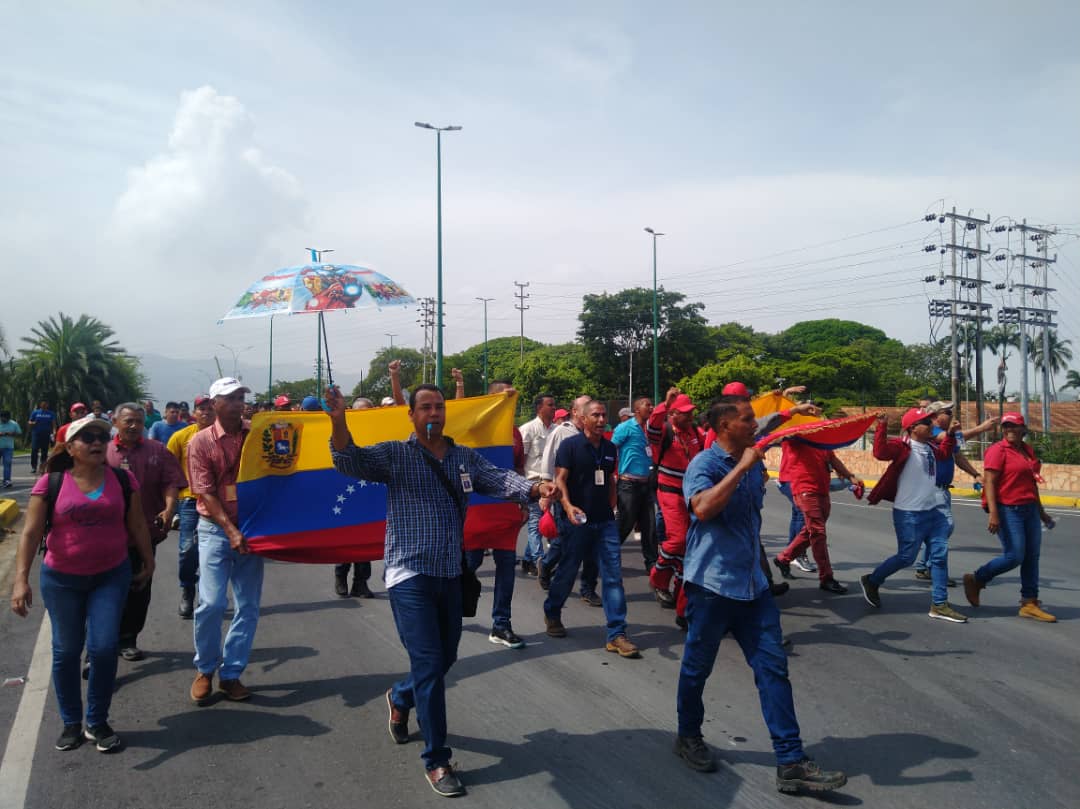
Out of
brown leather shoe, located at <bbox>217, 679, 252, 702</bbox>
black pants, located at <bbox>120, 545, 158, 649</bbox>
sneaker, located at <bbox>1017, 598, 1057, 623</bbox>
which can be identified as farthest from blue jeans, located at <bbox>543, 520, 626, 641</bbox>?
sneaker, located at <bbox>1017, 598, 1057, 623</bbox>

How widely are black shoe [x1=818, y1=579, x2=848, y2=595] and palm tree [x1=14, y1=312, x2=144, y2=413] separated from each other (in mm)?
42888

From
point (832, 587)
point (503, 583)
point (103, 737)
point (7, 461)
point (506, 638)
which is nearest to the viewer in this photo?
point (103, 737)

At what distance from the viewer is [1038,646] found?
611 cm

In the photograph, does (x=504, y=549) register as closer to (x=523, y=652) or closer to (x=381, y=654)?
(x=523, y=652)

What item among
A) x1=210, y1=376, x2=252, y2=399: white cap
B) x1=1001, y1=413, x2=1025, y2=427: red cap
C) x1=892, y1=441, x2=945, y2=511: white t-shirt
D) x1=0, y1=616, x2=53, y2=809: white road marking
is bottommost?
x1=0, y1=616, x2=53, y2=809: white road marking

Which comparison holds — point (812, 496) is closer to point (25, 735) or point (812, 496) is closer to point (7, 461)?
point (25, 735)

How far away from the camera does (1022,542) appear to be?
6.94m

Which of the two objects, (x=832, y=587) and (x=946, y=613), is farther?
(x=832, y=587)

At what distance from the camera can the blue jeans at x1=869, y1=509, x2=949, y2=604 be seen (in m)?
6.91

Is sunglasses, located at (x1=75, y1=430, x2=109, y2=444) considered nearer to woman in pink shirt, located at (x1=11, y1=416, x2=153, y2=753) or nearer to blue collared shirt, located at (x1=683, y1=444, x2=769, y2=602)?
woman in pink shirt, located at (x1=11, y1=416, x2=153, y2=753)

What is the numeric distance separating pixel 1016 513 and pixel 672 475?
9.66 ft

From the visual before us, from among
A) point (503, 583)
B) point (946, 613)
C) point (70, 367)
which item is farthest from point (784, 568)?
point (70, 367)

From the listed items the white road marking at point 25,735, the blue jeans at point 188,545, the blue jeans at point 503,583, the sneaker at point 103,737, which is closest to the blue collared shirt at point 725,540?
the blue jeans at point 503,583

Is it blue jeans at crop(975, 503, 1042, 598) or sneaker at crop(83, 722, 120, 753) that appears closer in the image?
sneaker at crop(83, 722, 120, 753)
